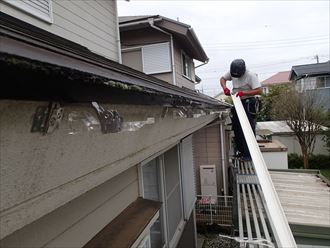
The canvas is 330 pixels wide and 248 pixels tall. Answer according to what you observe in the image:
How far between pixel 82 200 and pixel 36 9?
2.73m

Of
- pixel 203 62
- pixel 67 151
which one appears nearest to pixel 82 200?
pixel 67 151

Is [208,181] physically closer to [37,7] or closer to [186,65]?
[186,65]

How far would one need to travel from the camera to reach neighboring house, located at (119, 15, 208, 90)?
949 centimetres

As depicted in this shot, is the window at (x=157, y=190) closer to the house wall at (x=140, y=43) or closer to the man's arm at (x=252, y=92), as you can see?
the man's arm at (x=252, y=92)

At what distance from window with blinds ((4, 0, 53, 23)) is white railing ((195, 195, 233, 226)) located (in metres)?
7.34

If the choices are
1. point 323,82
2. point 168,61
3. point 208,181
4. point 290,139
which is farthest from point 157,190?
point 323,82

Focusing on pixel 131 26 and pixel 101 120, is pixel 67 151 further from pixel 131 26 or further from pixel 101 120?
pixel 131 26

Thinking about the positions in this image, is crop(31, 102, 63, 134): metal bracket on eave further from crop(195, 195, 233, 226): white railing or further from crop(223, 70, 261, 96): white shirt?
crop(195, 195, 233, 226): white railing

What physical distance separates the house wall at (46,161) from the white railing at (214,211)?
8.65 m

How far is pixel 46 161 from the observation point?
Answer: 62 cm

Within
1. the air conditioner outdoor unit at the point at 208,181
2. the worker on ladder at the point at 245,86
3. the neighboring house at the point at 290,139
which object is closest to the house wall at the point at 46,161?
the worker on ladder at the point at 245,86

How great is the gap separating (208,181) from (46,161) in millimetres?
9871

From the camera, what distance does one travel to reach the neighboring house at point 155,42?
9.49 meters

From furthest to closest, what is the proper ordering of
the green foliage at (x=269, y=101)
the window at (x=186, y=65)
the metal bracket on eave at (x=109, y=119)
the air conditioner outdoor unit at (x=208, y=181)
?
the green foliage at (x=269, y=101) < the window at (x=186, y=65) < the air conditioner outdoor unit at (x=208, y=181) < the metal bracket on eave at (x=109, y=119)
